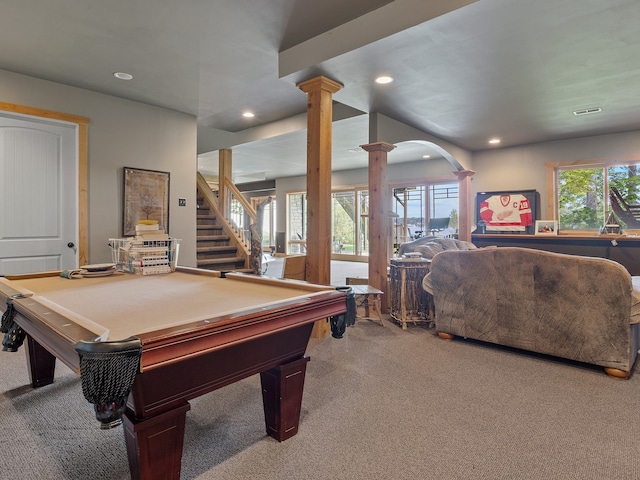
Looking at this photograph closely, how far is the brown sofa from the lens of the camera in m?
2.57

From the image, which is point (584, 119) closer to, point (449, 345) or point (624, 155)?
point (624, 155)

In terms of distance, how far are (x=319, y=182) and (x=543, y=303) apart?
208cm

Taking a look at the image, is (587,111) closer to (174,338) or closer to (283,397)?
(283,397)

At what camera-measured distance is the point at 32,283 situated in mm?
2258

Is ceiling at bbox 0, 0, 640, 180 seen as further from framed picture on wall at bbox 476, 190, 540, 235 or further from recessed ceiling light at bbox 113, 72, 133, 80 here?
framed picture on wall at bbox 476, 190, 540, 235

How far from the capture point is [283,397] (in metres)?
1.77

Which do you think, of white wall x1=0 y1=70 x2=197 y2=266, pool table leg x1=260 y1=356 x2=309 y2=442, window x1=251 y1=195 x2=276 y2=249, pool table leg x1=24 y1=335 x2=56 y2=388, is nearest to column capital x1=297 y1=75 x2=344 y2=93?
white wall x1=0 y1=70 x2=197 y2=266

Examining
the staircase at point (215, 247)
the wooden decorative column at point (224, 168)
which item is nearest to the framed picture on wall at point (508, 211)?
the staircase at point (215, 247)

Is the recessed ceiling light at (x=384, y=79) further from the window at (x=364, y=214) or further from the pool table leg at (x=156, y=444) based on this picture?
the window at (x=364, y=214)

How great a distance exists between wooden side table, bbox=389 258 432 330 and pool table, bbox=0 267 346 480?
227 centimetres

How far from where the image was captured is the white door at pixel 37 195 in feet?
12.6

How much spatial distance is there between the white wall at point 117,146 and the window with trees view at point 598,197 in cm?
636

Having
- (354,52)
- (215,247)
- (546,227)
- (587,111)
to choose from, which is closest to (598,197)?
(546,227)

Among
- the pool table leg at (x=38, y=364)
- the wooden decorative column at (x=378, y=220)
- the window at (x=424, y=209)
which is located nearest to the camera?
the pool table leg at (x=38, y=364)
